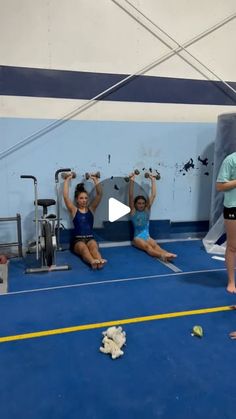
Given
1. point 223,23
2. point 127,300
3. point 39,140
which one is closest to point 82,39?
point 39,140

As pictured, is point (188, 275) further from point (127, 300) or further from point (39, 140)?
point (39, 140)

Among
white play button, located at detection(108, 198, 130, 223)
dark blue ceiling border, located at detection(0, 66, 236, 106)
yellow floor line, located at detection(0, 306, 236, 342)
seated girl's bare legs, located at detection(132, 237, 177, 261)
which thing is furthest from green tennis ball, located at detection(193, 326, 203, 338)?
dark blue ceiling border, located at detection(0, 66, 236, 106)

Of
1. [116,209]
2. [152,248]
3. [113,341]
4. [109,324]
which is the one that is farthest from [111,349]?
[116,209]

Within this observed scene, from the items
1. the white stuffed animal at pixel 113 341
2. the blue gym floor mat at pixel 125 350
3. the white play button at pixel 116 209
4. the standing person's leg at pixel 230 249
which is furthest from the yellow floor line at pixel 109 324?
the white play button at pixel 116 209

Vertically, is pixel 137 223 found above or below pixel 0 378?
above

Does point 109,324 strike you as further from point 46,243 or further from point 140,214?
point 140,214

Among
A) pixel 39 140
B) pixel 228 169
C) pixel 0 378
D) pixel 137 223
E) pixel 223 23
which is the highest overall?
pixel 223 23

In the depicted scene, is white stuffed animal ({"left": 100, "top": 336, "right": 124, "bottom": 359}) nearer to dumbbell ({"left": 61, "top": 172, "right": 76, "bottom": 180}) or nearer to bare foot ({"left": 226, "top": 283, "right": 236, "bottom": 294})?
bare foot ({"left": 226, "top": 283, "right": 236, "bottom": 294})

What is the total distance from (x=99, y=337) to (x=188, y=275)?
1.43 m

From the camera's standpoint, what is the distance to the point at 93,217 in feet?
14.5

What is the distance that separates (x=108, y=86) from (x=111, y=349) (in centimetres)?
313

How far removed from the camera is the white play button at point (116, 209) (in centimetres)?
452

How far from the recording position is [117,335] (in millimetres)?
2299

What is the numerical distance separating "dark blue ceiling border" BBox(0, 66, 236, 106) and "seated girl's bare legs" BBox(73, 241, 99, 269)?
5.83ft
